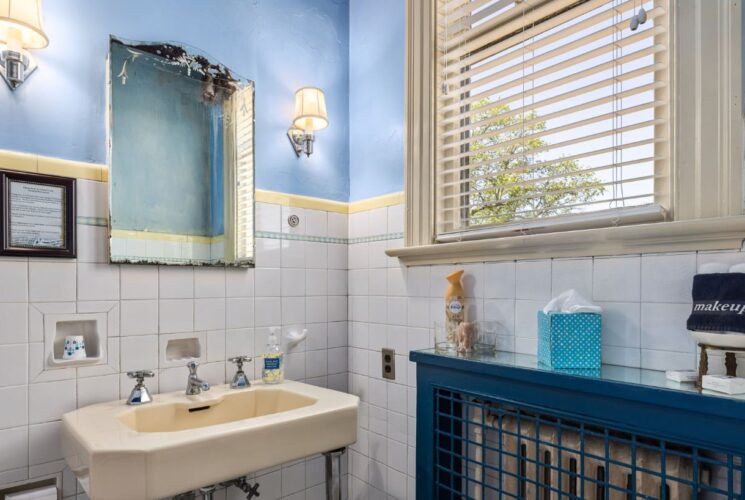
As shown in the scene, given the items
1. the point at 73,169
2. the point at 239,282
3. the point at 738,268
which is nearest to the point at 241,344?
the point at 239,282

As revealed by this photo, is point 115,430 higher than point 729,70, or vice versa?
point 729,70

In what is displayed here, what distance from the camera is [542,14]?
145 centimetres

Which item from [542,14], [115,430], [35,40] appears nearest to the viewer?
[115,430]

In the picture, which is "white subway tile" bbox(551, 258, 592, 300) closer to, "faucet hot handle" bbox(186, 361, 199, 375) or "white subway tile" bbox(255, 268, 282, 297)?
"white subway tile" bbox(255, 268, 282, 297)

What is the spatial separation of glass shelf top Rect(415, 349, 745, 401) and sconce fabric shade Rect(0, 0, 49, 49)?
1.45 metres

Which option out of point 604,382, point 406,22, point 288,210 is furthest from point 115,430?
point 406,22

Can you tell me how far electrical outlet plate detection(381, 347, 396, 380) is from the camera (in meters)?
1.86

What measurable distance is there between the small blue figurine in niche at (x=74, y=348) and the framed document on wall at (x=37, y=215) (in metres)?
0.25

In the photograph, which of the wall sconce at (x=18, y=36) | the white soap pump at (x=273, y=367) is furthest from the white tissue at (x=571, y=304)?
the wall sconce at (x=18, y=36)

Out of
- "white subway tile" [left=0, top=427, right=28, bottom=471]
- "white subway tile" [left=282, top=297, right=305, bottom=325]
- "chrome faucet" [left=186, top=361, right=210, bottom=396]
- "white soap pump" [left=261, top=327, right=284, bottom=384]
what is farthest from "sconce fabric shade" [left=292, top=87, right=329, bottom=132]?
"white subway tile" [left=0, top=427, right=28, bottom=471]

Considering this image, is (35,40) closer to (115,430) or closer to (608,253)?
(115,430)

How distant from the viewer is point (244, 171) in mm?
1794

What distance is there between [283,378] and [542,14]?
1538 mm

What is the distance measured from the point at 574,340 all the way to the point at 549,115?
2.20 feet
